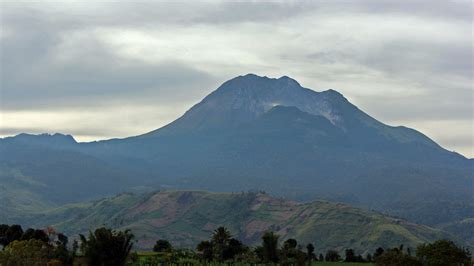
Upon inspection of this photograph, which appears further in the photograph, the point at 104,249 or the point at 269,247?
the point at 269,247

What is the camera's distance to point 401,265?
12112cm

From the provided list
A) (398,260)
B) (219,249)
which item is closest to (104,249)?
(398,260)

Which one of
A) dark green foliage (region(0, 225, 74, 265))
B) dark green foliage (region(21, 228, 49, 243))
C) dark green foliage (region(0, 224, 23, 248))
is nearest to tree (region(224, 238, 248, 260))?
dark green foliage (region(21, 228, 49, 243))

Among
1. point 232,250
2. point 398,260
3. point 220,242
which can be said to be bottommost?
point 232,250

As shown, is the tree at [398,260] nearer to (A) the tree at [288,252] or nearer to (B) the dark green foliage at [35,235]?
(A) the tree at [288,252]

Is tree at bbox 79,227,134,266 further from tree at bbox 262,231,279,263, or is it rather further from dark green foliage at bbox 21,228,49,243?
dark green foliage at bbox 21,228,49,243

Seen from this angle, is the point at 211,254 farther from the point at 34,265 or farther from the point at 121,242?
the point at 121,242

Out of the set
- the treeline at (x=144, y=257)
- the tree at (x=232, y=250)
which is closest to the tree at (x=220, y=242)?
the treeline at (x=144, y=257)

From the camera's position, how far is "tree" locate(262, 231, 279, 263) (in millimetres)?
156038

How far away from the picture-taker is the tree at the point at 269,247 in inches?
6143

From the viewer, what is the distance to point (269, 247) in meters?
157

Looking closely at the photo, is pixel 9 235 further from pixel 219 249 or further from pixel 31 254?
pixel 219 249

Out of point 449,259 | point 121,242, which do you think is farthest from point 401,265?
point 121,242

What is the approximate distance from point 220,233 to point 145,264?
30416 mm
